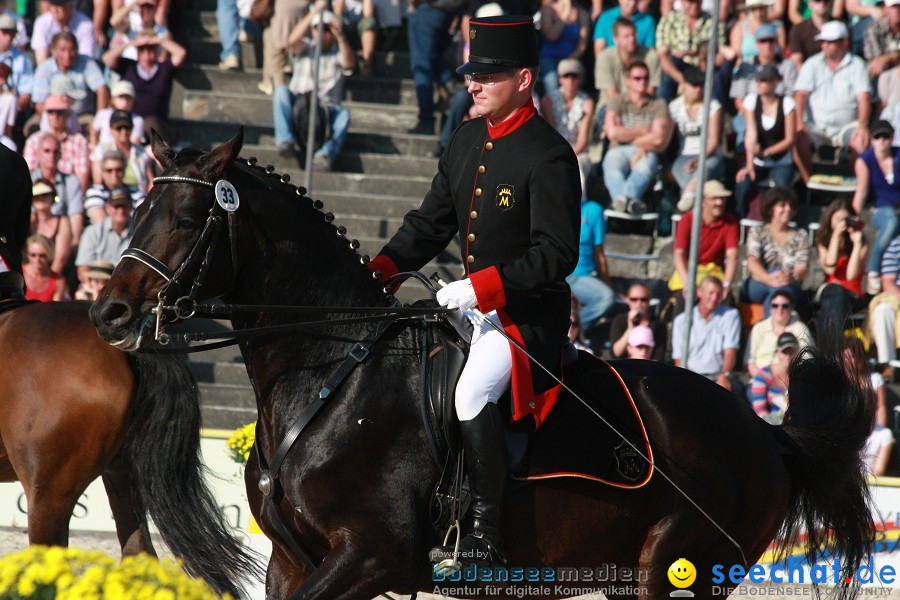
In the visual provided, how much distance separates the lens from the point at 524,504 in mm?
4504

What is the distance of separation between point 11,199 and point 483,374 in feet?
11.2

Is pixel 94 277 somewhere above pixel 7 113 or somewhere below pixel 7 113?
below

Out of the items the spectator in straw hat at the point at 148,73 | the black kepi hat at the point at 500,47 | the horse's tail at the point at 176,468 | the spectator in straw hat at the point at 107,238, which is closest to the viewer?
the black kepi hat at the point at 500,47

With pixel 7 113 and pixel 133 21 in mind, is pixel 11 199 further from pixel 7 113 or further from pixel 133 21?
pixel 133 21

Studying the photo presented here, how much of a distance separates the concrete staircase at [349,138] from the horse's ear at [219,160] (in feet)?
22.5

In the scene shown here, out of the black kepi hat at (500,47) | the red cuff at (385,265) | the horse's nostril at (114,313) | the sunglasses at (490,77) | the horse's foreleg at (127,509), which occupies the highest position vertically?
the black kepi hat at (500,47)

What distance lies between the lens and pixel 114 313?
4.00 metres

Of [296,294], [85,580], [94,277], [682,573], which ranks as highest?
[296,294]

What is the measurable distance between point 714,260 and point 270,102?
17.5 feet

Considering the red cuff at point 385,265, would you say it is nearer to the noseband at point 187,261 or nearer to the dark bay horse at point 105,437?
the noseband at point 187,261

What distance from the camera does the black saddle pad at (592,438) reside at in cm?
450

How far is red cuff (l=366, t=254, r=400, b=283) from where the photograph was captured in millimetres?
4688

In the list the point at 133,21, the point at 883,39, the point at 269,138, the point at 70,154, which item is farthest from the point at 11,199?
the point at 883,39

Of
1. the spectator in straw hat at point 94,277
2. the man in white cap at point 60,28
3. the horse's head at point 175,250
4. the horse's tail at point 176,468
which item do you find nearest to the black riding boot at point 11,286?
the horse's tail at point 176,468
